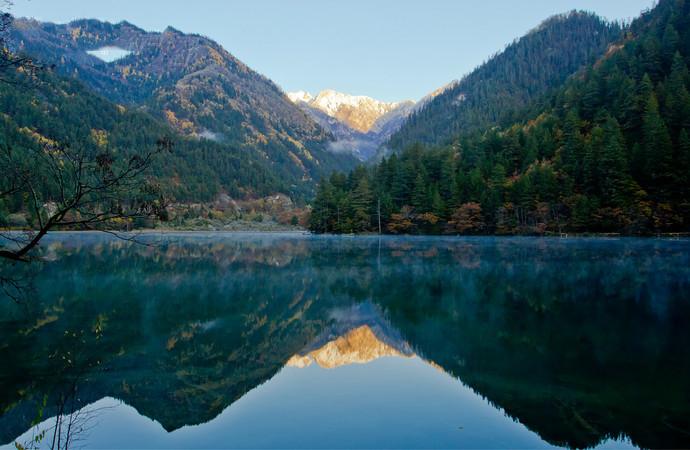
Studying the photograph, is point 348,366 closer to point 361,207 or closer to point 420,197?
point 420,197

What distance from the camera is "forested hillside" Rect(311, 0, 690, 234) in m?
66.6

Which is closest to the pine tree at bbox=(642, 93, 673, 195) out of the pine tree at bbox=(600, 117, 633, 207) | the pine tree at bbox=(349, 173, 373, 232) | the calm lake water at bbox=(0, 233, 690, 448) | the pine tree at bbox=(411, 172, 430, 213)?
the pine tree at bbox=(600, 117, 633, 207)

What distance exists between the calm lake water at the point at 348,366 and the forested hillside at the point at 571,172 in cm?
4977

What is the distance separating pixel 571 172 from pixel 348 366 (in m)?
74.5

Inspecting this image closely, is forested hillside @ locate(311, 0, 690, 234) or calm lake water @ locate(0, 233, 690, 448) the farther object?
forested hillside @ locate(311, 0, 690, 234)

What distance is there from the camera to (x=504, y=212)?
81.2 m

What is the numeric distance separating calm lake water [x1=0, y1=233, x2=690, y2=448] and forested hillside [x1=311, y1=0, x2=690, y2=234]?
49.8m

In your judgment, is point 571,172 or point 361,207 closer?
point 571,172

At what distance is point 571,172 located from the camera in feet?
252

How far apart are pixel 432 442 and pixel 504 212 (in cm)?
7798

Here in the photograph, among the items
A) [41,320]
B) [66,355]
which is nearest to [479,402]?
[66,355]

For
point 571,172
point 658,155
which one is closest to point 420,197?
point 571,172

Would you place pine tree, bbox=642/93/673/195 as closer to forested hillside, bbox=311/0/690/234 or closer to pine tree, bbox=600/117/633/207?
forested hillside, bbox=311/0/690/234

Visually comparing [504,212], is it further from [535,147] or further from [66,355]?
[66,355]
